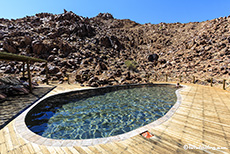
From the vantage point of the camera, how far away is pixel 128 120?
586 cm

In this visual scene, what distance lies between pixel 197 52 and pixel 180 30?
51.5ft

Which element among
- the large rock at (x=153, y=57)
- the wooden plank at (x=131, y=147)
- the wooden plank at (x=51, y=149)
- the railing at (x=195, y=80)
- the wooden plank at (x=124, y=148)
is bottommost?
the wooden plank at (x=51, y=149)

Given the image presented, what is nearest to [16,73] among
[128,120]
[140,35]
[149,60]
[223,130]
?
[128,120]

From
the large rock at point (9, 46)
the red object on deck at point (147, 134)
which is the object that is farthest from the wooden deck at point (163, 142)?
the large rock at point (9, 46)

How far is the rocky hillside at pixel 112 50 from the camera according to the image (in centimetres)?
1808

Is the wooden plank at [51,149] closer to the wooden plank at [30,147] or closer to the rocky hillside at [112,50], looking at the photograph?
the wooden plank at [30,147]

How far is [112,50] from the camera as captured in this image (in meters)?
30.0

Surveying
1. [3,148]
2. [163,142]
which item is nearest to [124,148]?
[163,142]

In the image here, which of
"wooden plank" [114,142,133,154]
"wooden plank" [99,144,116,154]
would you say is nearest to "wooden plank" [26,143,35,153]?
"wooden plank" [99,144,116,154]

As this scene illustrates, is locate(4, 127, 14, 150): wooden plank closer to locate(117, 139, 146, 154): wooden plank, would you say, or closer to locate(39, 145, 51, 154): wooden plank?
locate(39, 145, 51, 154): wooden plank

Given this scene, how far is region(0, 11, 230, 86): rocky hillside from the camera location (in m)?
18.1

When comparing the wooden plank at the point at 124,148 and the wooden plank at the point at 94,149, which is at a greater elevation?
the wooden plank at the point at 124,148

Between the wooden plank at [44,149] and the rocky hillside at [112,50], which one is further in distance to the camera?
the rocky hillside at [112,50]

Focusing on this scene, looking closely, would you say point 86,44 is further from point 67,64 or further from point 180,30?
→ point 180,30
